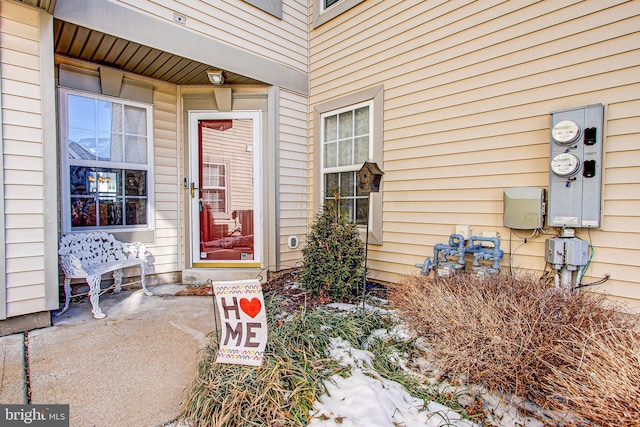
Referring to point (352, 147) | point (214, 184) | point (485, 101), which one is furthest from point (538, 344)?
point (214, 184)

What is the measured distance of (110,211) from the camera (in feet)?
13.1

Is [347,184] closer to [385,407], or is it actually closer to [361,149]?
[361,149]

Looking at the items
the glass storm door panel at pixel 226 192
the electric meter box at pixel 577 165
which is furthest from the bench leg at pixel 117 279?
the electric meter box at pixel 577 165

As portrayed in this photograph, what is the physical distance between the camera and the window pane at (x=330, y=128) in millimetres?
4660

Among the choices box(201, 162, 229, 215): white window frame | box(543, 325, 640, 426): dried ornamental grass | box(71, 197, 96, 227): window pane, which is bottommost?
box(543, 325, 640, 426): dried ornamental grass

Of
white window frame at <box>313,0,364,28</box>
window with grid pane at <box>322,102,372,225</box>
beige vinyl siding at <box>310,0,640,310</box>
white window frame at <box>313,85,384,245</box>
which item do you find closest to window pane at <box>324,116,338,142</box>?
window with grid pane at <box>322,102,372,225</box>

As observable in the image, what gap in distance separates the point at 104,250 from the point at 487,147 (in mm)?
4418

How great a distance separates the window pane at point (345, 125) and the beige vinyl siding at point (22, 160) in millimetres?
3303

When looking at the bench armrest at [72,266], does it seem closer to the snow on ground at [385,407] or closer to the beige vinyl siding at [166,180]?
the beige vinyl siding at [166,180]

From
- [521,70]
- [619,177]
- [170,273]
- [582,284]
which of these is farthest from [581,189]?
[170,273]

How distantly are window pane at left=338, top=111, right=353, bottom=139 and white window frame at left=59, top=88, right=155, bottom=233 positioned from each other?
256cm

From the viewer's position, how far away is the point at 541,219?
2811mm

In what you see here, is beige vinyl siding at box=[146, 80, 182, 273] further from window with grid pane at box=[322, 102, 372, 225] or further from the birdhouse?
the birdhouse

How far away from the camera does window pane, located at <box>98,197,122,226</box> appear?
3.94 m
